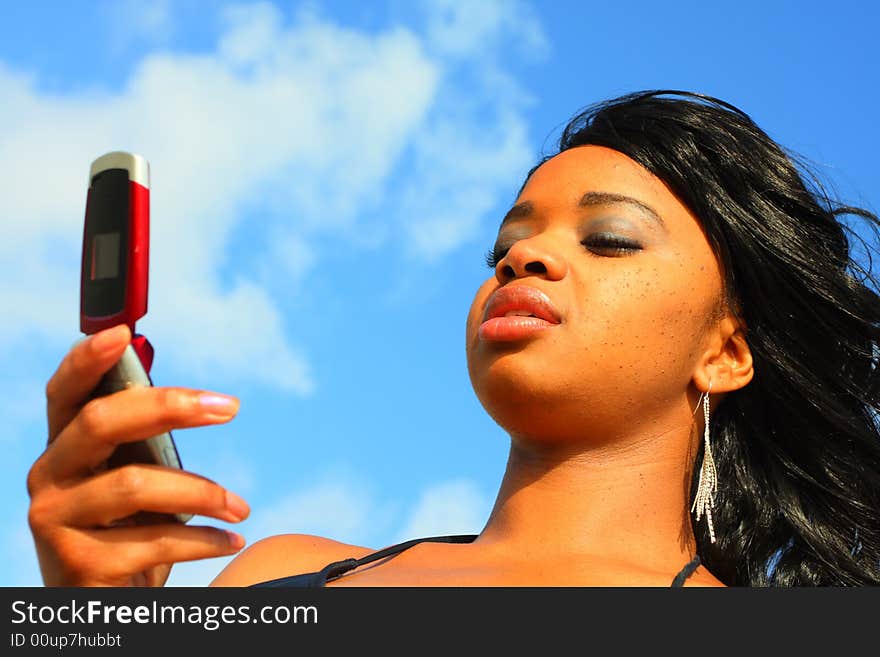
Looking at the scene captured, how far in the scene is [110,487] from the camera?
9.18 ft

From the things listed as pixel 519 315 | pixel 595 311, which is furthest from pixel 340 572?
pixel 595 311

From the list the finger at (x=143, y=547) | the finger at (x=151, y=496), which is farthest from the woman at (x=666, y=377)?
the finger at (x=151, y=496)

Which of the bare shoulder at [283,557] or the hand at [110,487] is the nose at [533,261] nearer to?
the bare shoulder at [283,557]

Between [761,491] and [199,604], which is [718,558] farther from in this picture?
[199,604]

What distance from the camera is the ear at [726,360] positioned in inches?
197

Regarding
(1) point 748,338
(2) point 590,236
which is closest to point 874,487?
(1) point 748,338

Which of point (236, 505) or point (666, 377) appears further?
point (666, 377)

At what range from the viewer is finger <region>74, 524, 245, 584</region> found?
281 centimetres

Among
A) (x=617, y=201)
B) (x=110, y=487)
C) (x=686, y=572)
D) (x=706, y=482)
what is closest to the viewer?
(x=110, y=487)

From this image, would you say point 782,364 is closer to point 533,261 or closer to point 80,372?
point 533,261

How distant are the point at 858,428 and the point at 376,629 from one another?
3049 mm

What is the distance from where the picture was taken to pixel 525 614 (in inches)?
147

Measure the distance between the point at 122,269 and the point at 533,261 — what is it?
2.22 m

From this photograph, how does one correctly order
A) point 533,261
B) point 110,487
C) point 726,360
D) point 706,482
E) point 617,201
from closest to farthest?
point 110,487, point 533,261, point 617,201, point 706,482, point 726,360
